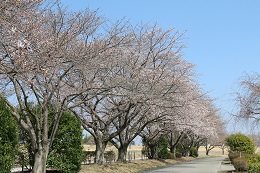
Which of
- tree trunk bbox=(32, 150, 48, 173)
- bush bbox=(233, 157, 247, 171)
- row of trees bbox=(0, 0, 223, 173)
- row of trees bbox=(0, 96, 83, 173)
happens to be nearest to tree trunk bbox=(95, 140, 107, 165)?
row of trees bbox=(0, 0, 223, 173)

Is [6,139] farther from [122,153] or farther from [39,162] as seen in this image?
[122,153]

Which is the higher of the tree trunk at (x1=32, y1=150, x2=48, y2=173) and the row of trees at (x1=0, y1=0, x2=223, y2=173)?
the row of trees at (x1=0, y1=0, x2=223, y2=173)

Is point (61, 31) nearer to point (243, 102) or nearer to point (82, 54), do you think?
point (82, 54)

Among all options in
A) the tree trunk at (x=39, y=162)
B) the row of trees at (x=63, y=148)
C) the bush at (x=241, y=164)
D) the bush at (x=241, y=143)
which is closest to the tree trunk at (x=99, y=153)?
the row of trees at (x=63, y=148)

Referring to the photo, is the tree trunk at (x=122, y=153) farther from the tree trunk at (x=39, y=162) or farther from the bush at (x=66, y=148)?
the tree trunk at (x=39, y=162)

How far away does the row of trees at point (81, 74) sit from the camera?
1170 cm

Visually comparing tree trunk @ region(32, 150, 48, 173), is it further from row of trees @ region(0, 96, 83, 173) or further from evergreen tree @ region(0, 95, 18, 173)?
evergreen tree @ region(0, 95, 18, 173)

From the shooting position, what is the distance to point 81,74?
18.4 metres

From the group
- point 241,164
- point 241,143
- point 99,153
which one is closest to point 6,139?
point 99,153

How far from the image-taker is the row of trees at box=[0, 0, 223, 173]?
1170 centimetres

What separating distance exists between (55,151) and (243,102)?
9381mm

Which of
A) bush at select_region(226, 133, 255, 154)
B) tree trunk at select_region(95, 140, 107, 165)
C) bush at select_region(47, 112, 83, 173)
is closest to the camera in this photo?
bush at select_region(47, 112, 83, 173)

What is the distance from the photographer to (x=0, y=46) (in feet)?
37.4

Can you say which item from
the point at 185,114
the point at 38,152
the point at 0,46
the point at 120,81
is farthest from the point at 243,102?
the point at 0,46
